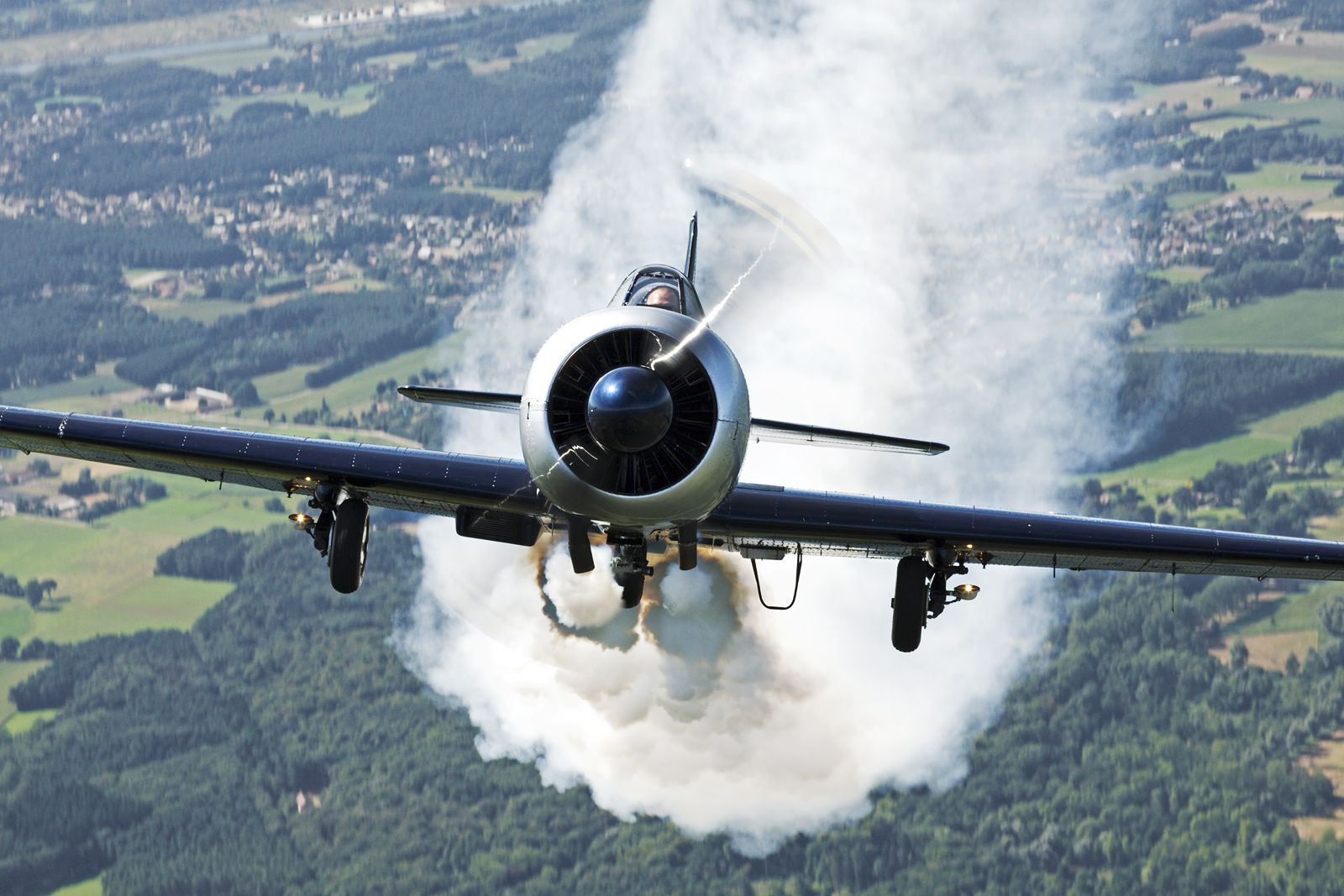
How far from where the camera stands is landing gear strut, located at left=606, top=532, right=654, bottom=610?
1363 inches

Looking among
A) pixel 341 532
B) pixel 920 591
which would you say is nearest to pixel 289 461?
pixel 341 532

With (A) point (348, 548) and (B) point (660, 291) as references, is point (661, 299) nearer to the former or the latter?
(B) point (660, 291)

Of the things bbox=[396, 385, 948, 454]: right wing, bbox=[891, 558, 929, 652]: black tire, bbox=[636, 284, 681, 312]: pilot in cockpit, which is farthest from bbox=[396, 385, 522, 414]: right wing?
bbox=[891, 558, 929, 652]: black tire

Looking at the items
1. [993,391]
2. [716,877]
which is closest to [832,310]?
[993,391]

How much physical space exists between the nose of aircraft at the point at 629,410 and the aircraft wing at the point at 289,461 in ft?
22.5

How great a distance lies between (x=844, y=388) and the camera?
125750 mm

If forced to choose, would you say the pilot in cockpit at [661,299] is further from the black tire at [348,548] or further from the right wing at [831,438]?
the black tire at [348,548]

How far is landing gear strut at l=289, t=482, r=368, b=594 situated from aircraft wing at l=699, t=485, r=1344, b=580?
679 cm

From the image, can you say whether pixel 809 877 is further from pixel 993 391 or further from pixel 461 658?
pixel 461 658

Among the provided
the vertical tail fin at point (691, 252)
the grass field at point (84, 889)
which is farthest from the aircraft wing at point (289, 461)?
the grass field at point (84, 889)

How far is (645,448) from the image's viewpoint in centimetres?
3150

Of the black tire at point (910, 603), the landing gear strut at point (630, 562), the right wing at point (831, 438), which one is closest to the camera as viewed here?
the landing gear strut at point (630, 562)

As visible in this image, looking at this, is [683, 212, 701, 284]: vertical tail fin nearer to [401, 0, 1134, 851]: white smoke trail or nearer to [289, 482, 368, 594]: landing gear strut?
[401, 0, 1134, 851]: white smoke trail

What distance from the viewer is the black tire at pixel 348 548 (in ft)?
128
